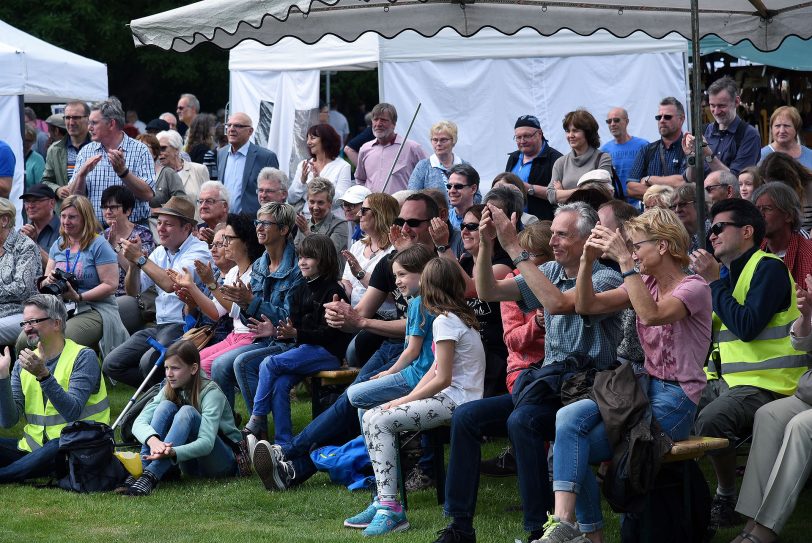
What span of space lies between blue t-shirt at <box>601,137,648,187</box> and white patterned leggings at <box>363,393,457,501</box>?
4.24 m

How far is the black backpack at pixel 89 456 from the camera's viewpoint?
6996mm

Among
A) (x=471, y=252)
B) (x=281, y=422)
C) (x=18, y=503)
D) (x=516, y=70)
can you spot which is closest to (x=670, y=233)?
(x=471, y=252)

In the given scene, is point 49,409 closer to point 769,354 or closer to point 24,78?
point 769,354

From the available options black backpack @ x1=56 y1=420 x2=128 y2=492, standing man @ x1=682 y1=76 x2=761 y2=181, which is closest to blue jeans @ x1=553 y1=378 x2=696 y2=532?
black backpack @ x1=56 y1=420 x2=128 y2=492

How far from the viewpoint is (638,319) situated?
5.34 m

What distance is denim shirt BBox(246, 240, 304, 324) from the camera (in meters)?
7.83

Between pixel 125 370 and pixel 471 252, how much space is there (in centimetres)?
326

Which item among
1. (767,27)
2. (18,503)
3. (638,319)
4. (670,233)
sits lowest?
(18,503)

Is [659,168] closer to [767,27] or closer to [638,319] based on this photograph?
[767,27]

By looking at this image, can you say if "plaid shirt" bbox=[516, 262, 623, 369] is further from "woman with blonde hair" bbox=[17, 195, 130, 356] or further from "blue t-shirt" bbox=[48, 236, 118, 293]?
"blue t-shirt" bbox=[48, 236, 118, 293]

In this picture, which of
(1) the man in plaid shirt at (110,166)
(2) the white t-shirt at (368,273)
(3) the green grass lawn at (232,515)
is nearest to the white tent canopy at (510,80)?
(1) the man in plaid shirt at (110,166)

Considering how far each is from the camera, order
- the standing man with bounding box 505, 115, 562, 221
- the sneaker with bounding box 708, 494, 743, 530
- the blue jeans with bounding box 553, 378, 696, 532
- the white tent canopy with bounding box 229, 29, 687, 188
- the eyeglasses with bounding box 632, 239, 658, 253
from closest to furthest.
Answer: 1. the blue jeans with bounding box 553, 378, 696, 532
2. the eyeglasses with bounding box 632, 239, 658, 253
3. the sneaker with bounding box 708, 494, 743, 530
4. the standing man with bounding box 505, 115, 562, 221
5. the white tent canopy with bounding box 229, 29, 687, 188

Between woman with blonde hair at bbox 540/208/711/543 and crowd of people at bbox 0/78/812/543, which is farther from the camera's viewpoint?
crowd of people at bbox 0/78/812/543

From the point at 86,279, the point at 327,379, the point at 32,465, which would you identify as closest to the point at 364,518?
the point at 327,379
